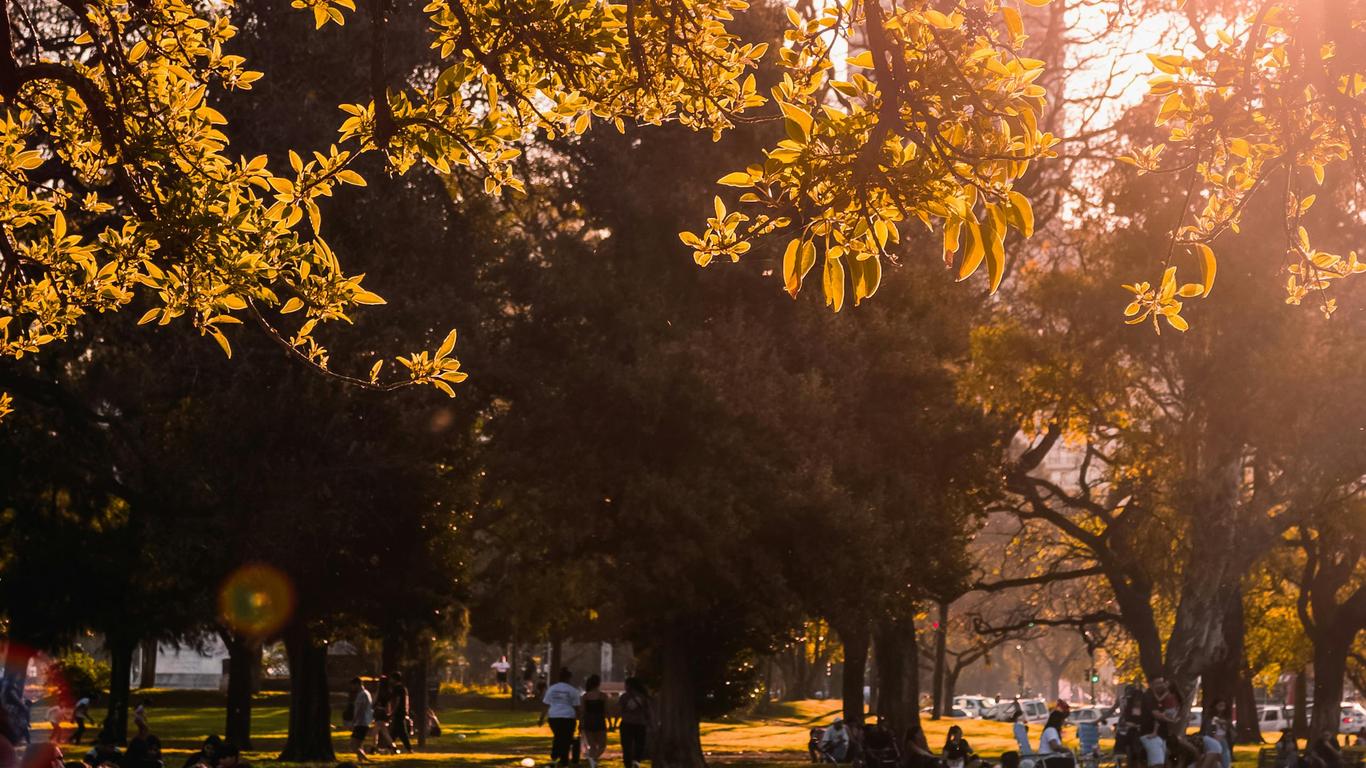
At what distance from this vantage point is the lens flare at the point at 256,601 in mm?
28656

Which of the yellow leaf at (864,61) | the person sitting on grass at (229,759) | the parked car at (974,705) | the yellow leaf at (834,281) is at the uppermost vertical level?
the yellow leaf at (864,61)

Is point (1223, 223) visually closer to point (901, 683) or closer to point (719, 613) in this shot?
point (719, 613)

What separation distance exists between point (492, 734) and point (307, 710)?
57.4 ft

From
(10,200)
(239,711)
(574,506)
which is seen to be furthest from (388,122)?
(239,711)

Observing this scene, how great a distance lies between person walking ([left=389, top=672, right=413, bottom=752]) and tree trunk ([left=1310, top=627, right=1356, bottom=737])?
21.8 metres

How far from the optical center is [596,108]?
853 centimetres

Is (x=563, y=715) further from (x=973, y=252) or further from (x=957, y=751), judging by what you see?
(x=973, y=252)

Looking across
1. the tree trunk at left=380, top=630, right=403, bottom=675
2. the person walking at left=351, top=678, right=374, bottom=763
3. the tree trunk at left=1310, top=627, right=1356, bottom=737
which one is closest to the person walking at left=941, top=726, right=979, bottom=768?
the tree trunk at left=380, top=630, right=403, bottom=675

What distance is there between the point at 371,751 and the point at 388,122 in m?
30.3

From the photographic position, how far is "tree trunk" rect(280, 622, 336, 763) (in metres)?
32.2

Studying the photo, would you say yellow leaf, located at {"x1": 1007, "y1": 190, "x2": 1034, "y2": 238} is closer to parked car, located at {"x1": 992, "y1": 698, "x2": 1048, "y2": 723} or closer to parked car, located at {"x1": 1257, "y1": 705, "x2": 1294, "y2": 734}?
parked car, located at {"x1": 992, "y1": 698, "x2": 1048, "y2": 723}

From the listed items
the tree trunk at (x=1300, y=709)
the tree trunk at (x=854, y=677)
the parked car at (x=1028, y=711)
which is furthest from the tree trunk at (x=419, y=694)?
the parked car at (x=1028, y=711)

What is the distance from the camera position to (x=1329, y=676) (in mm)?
43156

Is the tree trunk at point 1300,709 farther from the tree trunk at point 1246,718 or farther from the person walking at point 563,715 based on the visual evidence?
the person walking at point 563,715
